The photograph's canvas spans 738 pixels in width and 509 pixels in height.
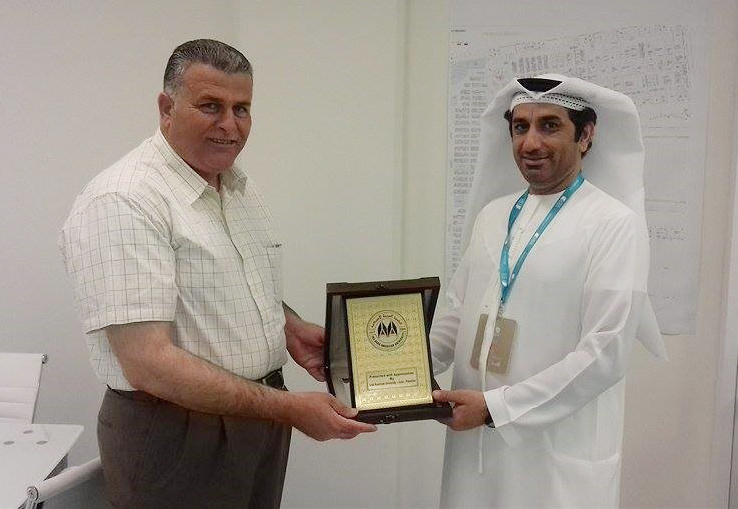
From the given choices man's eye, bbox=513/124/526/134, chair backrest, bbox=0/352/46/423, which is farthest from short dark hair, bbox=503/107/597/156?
chair backrest, bbox=0/352/46/423

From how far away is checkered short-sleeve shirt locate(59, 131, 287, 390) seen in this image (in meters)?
1.62

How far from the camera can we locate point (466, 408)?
171 centimetres

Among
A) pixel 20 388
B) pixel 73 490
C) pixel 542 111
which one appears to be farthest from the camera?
pixel 20 388

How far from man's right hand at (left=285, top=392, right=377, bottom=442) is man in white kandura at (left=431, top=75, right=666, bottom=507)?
0.81 ft

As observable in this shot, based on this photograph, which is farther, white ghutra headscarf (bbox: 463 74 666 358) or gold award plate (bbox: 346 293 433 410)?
gold award plate (bbox: 346 293 433 410)

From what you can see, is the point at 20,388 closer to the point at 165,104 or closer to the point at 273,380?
the point at 273,380

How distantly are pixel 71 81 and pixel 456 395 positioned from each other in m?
2.22

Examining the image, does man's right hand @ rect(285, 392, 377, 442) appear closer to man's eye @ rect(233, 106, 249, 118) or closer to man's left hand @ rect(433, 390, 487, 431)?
man's left hand @ rect(433, 390, 487, 431)

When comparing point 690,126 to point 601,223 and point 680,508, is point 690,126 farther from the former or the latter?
point 680,508

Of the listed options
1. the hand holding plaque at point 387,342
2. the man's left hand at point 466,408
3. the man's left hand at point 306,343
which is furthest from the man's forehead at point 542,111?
the man's left hand at point 306,343

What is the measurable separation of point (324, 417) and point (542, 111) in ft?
3.16

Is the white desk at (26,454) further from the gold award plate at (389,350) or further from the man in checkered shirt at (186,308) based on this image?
the gold award plate at (389,350)

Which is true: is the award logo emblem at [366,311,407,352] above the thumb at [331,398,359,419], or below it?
above

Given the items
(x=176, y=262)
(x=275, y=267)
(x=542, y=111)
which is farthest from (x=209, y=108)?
(x=542, y=111)
